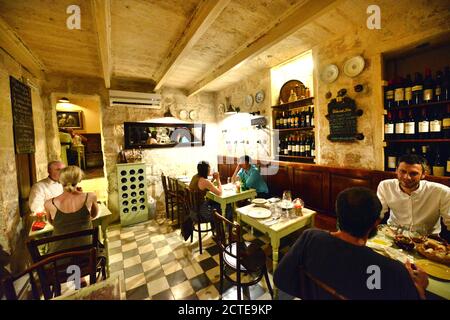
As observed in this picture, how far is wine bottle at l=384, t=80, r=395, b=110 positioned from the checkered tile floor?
2.64 metres

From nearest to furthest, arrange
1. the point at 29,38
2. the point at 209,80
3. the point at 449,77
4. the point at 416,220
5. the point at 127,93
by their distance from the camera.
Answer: the point at 416,220, the point at 449,77, the point at 29,38, the point at 209,80, the point at 127,93

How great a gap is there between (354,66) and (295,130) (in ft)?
5.10

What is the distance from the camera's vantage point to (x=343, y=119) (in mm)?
3102

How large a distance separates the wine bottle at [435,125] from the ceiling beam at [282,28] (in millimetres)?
1864

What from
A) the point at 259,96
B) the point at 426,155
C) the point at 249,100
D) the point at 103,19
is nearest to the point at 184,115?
the point at 249,100

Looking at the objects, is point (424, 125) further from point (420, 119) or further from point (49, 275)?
point (49, 275)

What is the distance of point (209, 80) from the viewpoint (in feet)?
14.5

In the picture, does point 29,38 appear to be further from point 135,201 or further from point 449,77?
point 449,77

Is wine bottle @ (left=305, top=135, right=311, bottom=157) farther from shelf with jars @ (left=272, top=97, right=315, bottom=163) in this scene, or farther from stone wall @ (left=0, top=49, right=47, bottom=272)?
stone wall @ (left=0, top=49, right=47, bottom=272)

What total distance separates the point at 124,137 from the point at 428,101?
5750 millimetres

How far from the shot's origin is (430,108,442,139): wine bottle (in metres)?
2.29

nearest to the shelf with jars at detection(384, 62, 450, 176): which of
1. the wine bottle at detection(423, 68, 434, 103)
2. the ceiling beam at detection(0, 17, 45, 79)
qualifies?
Answer: the wine bottle at detection(423, 68, 434, 103)

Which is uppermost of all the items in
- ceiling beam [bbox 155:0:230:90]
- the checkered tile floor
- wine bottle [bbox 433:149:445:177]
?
ceiling beam [bbox 155:0:230:90]
